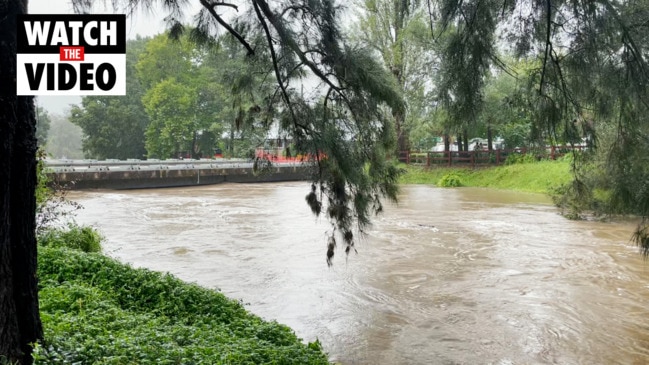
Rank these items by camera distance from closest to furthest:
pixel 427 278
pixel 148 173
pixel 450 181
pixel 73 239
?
1. pixel 73 239
2. pixel 427 278
3. pixel 148 173
4. pixel 450 181

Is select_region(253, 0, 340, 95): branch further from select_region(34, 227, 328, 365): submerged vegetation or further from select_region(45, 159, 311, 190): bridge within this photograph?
select_region(45, 159, 311, 190): bridge

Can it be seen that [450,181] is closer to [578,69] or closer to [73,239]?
[73,239]

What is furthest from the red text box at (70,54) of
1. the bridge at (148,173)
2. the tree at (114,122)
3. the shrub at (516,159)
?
the tree at (114,122)

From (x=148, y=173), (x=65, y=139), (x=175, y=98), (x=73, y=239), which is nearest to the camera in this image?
(x=73, y=239)

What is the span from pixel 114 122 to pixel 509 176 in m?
19.9

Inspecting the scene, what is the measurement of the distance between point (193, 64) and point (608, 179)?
26126mm

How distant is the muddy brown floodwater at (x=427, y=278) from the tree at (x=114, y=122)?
16.1 metres

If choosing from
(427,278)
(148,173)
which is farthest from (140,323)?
(148,173)

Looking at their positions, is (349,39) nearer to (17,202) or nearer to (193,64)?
(17,202)

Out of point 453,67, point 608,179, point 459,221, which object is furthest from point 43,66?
point 459,221

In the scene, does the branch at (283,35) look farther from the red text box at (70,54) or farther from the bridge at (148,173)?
the bridge at (148,173)

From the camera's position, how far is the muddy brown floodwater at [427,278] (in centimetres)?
446

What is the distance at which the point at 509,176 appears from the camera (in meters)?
20.5

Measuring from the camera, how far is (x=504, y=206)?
1451cm
